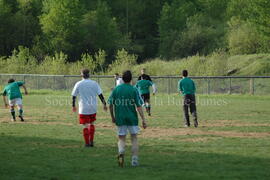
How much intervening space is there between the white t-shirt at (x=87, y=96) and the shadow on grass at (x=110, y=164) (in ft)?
3.16

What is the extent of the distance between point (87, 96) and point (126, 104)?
3.43 metres

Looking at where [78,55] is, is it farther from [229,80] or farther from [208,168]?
[208,168]

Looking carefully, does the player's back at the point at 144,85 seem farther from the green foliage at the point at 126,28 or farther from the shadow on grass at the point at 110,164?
the green foliage at the point at 126,28

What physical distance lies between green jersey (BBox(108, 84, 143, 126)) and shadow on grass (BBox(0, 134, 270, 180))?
35.7 inches

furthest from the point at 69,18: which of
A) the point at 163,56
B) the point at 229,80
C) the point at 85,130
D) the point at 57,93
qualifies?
the point at 85,130

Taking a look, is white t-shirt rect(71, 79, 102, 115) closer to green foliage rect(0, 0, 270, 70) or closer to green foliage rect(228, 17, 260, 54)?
green foliage rect(228, 17, 260, 54)

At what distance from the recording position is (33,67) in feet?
196

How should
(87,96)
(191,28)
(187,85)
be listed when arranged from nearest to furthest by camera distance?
(87,96) < (187,85) < (191,28)

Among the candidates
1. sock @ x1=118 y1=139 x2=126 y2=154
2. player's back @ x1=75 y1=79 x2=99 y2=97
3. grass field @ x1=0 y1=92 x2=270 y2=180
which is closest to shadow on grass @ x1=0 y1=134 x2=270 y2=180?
grass field @ x1=0 y1=92 x2=270 y2=180

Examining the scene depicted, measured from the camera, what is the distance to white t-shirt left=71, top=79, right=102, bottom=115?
15.9 metres

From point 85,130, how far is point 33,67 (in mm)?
44970

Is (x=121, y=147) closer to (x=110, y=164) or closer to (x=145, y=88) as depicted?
(x=110, y=164)

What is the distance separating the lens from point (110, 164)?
503 inches

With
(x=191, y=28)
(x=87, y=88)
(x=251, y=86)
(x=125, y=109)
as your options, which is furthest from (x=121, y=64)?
(x=125, y=109)
